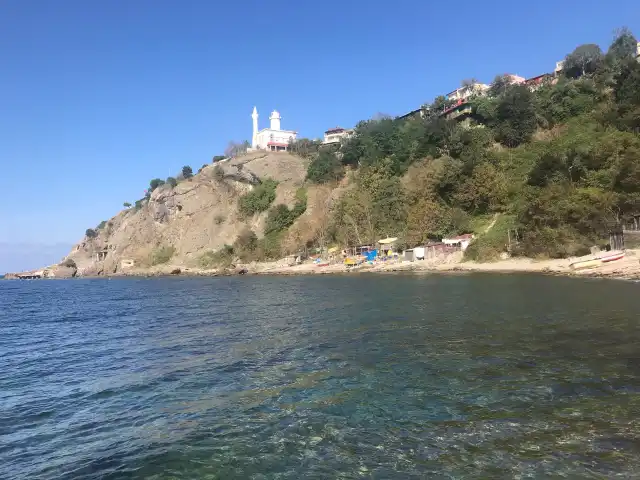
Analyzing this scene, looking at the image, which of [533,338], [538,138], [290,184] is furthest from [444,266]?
[290,184]

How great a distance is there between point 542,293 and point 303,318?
1572 cm

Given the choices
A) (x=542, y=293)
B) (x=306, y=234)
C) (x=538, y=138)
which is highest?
(x=538, y=138)

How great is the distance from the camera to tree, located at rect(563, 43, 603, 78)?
252ft

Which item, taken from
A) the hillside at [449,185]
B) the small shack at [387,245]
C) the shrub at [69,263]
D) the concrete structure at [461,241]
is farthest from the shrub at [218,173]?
the concrete structure at [461,241]

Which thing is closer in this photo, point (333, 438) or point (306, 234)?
point (333, 438)

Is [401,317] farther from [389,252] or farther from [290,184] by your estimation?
[290,184]

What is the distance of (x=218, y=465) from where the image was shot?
7043 millimetres

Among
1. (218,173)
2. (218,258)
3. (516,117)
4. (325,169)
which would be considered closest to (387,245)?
(516,117)

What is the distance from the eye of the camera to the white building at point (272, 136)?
131m

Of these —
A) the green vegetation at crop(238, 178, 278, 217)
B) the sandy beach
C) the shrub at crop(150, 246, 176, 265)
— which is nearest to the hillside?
the shrub at crop(150, 246, 176, 265)

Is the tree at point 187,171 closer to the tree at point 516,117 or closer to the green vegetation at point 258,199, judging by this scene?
the green vegetation at point 258,199

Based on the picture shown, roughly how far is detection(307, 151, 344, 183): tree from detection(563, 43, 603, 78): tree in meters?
48.9

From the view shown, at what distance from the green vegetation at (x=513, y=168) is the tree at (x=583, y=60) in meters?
0.18

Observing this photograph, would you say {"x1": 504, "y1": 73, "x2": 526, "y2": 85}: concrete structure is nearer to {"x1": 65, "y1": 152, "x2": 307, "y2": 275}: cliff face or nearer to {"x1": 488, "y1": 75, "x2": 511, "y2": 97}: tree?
{"x1": 488, "y1": 75, "x2": 511, "y2": 97}: tree
